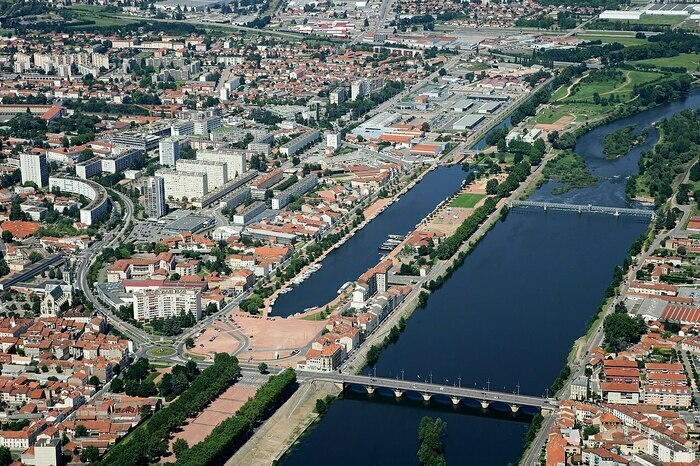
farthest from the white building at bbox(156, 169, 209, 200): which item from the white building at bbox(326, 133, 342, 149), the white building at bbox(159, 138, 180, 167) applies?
the white building at bbox(326, 133, 342, 149)

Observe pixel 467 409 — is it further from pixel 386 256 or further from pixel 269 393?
pixel 386 256

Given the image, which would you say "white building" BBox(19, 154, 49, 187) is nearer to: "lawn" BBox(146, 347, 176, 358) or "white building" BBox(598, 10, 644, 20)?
"lawn" BBox(146, 347, 176, 358)

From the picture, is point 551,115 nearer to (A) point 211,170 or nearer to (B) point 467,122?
(B) point 467,122

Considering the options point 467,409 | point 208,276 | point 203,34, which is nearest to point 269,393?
point 467,409

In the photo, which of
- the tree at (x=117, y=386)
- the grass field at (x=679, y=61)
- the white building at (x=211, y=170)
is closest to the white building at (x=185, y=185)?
the white building at (x=211, y=170)

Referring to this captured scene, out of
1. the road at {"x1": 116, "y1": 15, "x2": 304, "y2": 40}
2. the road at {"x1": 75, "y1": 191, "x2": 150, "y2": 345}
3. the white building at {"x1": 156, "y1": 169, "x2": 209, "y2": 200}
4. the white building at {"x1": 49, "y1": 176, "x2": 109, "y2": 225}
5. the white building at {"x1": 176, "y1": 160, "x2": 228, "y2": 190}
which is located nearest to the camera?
the road at {"x1": 75, "y1": 191, "x2": 150, "y2": 345}
